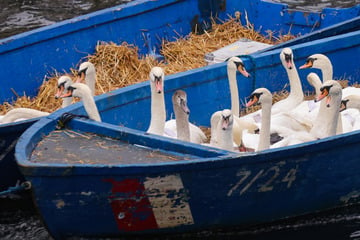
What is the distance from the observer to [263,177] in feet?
21.0

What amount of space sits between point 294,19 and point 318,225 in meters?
4.14

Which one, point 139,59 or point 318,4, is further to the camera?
point 318,4

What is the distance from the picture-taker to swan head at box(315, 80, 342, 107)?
7039 millimetres

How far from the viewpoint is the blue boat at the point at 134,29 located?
9305 mm

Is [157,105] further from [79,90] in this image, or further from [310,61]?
[310,61]

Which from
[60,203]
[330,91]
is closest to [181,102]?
[330,91]

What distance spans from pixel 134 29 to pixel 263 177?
4426 mm

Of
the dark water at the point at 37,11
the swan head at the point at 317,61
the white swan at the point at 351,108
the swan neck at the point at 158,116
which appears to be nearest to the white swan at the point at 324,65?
the swan head at the point at 317,61

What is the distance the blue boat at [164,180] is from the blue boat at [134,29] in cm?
243

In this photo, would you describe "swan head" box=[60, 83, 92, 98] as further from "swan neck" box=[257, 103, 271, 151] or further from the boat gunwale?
the boat gunwale

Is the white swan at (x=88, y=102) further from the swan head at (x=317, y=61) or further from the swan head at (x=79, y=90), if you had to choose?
the swan head at (x=317, y=61)

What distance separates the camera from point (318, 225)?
7.01 m

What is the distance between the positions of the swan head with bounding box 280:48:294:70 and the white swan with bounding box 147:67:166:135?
55.1 inches

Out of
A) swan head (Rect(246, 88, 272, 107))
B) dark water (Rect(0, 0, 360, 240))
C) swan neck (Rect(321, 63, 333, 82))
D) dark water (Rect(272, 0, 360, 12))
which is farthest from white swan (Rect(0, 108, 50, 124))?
dark water (Rect(272, 0, 360, 12))
